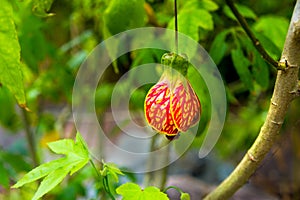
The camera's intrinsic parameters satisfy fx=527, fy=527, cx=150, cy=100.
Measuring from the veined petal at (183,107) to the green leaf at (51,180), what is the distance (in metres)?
0.13

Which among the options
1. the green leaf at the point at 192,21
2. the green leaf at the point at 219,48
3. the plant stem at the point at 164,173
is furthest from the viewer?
the plant stem at the point at 164,173

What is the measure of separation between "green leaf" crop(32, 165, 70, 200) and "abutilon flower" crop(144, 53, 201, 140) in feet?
0.36

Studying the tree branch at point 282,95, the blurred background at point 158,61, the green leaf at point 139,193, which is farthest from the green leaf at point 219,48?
the green leaf at point 139,193

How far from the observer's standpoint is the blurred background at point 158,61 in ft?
2.60

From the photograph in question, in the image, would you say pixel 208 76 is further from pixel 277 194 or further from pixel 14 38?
pixel 277 194

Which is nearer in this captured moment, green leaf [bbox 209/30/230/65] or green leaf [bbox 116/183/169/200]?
green leaf [bbox 116/183/169/200]

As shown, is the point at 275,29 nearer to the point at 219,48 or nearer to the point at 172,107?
the point at 219,48

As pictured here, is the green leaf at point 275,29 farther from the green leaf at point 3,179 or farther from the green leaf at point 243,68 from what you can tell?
the green leaf at point 3,179

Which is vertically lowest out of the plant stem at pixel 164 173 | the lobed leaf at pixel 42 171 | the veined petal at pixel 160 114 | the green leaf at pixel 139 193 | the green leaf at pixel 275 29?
the plant stem at pixel 164 173

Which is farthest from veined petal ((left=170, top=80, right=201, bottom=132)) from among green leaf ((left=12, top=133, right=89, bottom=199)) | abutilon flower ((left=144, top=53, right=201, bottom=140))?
green leaf ((left=12, top=133, right=89, bottom=199))

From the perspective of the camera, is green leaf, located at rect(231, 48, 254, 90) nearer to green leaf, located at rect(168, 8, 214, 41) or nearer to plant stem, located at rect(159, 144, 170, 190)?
green leaf, located at rect(168, 8, 214, 41)

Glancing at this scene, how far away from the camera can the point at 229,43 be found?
914 millimetres

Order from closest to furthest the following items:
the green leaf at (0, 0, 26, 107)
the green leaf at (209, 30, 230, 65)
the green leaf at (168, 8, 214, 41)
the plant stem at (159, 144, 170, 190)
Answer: the green leaf at (0, 0, 26, 107) → the green leaf at (168, 8, 214, 41) → the green leaf at (209, 30, 230, 65) → the plant stem at (159, 144, 170, 190)

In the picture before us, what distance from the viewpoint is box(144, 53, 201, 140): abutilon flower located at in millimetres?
565
